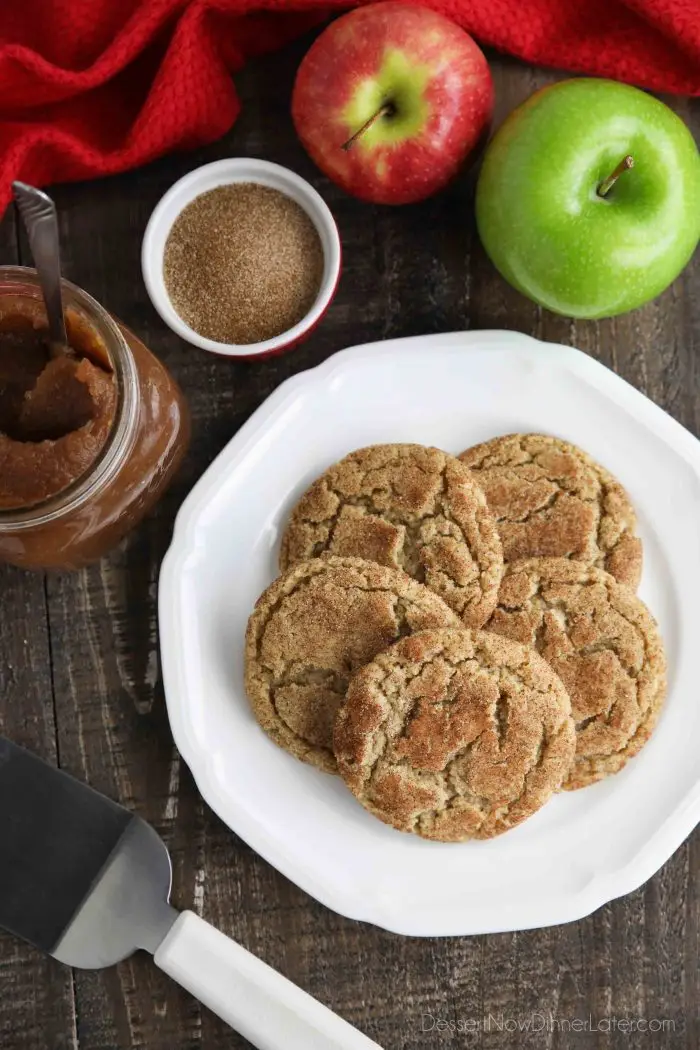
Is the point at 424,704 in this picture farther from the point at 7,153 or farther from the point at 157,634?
the point at 7,153

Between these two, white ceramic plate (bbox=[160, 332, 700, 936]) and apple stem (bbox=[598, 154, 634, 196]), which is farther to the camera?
white ceramic plate (bbox=[160, 332, 700, 936])

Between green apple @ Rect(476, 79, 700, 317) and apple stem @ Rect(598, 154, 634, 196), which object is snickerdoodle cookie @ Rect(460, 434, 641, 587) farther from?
apple stem @ Rect(598, 154, 634, 196)

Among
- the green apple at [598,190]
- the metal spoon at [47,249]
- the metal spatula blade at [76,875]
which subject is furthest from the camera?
the metal spatula blade at [76,875]

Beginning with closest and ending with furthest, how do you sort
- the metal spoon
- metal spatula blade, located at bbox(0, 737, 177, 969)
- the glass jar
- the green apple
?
the metal spoon → the glass jar → the green apple → metal spatula blade, located at bbox(0, 737, 177, 969)

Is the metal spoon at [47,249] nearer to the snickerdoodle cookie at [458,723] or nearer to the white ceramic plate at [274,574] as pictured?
the white ceramic plate at [274,574]

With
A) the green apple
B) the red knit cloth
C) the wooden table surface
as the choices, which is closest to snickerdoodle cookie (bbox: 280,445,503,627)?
the wooden table surface

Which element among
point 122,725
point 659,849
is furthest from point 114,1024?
point 659,849

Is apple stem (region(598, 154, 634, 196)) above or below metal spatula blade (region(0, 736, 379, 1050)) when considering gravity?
above

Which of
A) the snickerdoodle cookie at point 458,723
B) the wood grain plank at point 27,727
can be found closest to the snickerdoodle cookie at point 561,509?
the snickerdoodle cookie at point 458,723
